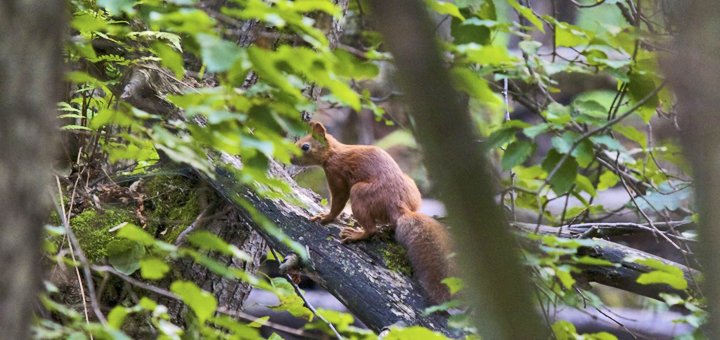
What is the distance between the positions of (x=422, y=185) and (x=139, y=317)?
180 inches

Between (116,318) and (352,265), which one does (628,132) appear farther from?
(116,318)

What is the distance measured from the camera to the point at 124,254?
3.08 metres

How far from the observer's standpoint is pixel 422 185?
754 cm

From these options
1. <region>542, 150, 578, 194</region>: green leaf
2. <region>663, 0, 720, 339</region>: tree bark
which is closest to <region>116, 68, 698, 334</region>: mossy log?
<region>542, 150, 578, 194</region>: green leaf

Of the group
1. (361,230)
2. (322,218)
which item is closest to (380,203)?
(361,230)

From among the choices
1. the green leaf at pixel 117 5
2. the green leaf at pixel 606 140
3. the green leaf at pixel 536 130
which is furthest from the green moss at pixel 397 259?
the green leaf at pixel 117 5

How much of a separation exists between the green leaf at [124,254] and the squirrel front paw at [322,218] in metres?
0.74

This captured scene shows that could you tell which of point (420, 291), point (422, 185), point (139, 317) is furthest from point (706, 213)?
point (422, 185)

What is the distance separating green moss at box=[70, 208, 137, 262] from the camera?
3250 mm

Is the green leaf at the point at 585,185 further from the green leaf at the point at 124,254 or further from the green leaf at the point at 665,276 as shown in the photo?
the green leaf at the point at 124,254

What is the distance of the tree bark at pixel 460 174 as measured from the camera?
1.00 m

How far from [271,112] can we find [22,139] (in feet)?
2.48

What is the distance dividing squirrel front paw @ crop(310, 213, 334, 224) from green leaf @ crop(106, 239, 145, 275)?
736 millimetres

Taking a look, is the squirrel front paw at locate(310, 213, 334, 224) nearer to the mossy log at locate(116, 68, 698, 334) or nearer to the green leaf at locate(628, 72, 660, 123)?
the mossy log at locate(116, 68, 698, 334)
